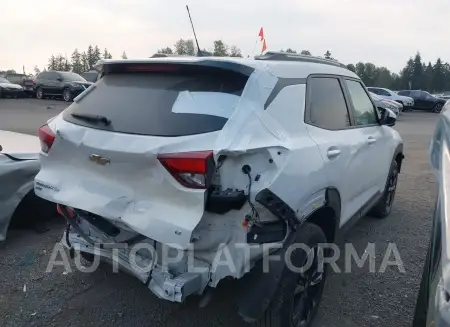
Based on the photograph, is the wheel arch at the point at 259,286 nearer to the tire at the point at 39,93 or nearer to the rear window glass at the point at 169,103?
the rear window glass at the point at 169,103

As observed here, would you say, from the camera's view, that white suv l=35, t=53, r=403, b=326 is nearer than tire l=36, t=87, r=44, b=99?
Yes

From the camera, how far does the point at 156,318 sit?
3148 mm

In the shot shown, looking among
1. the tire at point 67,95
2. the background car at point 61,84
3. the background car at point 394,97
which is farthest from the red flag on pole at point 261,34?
the background car at point 394,97


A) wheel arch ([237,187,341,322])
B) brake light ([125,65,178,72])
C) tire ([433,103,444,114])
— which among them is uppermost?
brake light ([125,65,178,72])

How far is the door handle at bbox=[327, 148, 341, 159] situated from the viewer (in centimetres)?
303

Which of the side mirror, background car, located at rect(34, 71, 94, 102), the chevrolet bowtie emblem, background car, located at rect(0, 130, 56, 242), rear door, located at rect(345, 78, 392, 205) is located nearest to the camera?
the chevrolet bowtie emblem

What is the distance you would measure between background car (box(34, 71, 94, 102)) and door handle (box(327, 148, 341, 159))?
21.9 m

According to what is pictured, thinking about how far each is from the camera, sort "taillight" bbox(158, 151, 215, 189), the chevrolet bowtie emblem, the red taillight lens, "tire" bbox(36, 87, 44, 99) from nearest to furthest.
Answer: "taillight" bbox(158, 151, 215, 189)
the chevrolet bowtie emblem
the red taillight lens
"tire" bbox(36, 87, 44, 99)

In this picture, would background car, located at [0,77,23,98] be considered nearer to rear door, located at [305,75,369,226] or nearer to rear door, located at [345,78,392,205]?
rear door, located at [345,78,392,205]

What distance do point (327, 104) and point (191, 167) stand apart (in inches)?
61.9

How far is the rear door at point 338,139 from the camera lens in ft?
10.0

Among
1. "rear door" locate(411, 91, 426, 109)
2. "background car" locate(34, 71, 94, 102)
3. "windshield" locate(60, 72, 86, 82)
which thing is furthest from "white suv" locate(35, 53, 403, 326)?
"rear door" locate(411, 91, 426, 109)

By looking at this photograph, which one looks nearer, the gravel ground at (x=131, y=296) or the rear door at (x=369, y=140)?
the gravel ground at (x=131, y=296)

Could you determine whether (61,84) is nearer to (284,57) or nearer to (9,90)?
(9,90)
